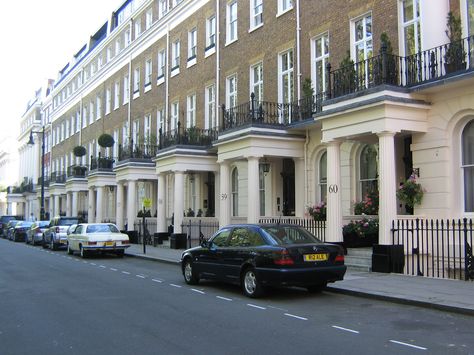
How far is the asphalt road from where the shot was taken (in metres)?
6.86

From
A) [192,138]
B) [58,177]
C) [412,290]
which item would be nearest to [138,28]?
[192,138]

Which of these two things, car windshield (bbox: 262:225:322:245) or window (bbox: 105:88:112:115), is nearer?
car windshield (bbox: 262:225:322:245)

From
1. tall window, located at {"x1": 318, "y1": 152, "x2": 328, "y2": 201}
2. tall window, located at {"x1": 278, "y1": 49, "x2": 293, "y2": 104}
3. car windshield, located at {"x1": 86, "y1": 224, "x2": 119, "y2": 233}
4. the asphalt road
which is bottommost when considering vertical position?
the asphalt road

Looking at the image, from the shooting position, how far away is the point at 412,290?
427 inches

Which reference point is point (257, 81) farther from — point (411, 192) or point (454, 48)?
point (454, 48)

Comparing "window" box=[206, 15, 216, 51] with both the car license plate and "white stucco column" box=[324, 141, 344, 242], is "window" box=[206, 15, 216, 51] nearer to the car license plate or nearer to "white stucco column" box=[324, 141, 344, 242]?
"white stucco column" box=[324, 141, 344, 242]

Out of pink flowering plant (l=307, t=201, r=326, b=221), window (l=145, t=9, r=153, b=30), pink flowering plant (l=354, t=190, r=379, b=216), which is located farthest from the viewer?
window (l=145, t=9, r=153, b=30)

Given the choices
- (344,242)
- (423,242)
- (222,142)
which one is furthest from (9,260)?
(423,242)

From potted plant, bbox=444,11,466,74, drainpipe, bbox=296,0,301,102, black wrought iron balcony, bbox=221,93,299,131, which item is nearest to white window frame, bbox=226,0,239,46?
black wrought iron balcony, bbox=221,93,299,131

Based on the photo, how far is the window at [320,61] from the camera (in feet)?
62.0

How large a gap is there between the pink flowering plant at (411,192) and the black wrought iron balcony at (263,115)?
232 inches

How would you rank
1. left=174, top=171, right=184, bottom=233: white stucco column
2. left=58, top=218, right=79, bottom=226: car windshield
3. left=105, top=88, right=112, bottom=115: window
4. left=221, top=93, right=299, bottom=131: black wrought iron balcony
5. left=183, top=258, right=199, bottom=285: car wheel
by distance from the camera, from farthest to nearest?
left=105, top=88, right=112, bottom=115: window, left=58, top=218, right=79, bottom=226: car windshield, left=174, top=171, right=184, bottom=233: white stucco column, left=221, top=93, right=299, bottom=131: black wrought iron balcony, left=183, top=258, right=199, bottom=285: car wheel

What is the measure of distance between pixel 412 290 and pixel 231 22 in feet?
58.2

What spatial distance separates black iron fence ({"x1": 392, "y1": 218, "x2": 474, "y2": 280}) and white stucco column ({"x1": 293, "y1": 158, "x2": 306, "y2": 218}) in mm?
6128
